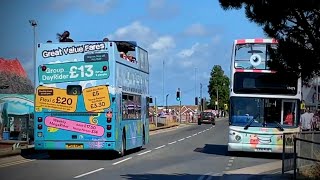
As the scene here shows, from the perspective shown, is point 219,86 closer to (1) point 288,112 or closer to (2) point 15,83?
→ (2) point 15,83

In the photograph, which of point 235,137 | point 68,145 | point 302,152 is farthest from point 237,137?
point 302,152

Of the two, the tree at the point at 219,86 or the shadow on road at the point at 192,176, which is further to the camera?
the tree at the point at 219,86

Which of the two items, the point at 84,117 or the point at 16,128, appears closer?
the point at 84,117

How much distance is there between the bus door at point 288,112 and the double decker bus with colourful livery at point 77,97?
6525 mm

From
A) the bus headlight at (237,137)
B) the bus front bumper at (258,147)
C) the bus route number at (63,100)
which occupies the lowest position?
the bus front bumper at (258,147)

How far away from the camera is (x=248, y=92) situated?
874 inches

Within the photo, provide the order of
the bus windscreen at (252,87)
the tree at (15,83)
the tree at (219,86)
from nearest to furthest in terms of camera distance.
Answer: the bus windscreen at (252,87) → the tree at (15,83) → the tree at (219,86)

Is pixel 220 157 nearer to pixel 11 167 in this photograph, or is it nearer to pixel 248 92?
pixel 248 92

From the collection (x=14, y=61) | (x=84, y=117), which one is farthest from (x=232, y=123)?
(x=14, y=61)

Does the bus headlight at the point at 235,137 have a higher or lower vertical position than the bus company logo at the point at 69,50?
lower

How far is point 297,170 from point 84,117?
8.09 metres

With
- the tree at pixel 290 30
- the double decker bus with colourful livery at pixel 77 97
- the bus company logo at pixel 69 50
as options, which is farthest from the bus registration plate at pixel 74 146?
the tree at pixel 290 30

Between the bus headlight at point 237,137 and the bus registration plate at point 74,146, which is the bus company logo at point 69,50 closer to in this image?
the bus registration plate at point 74,146

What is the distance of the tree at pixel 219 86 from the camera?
141625 millimetres
